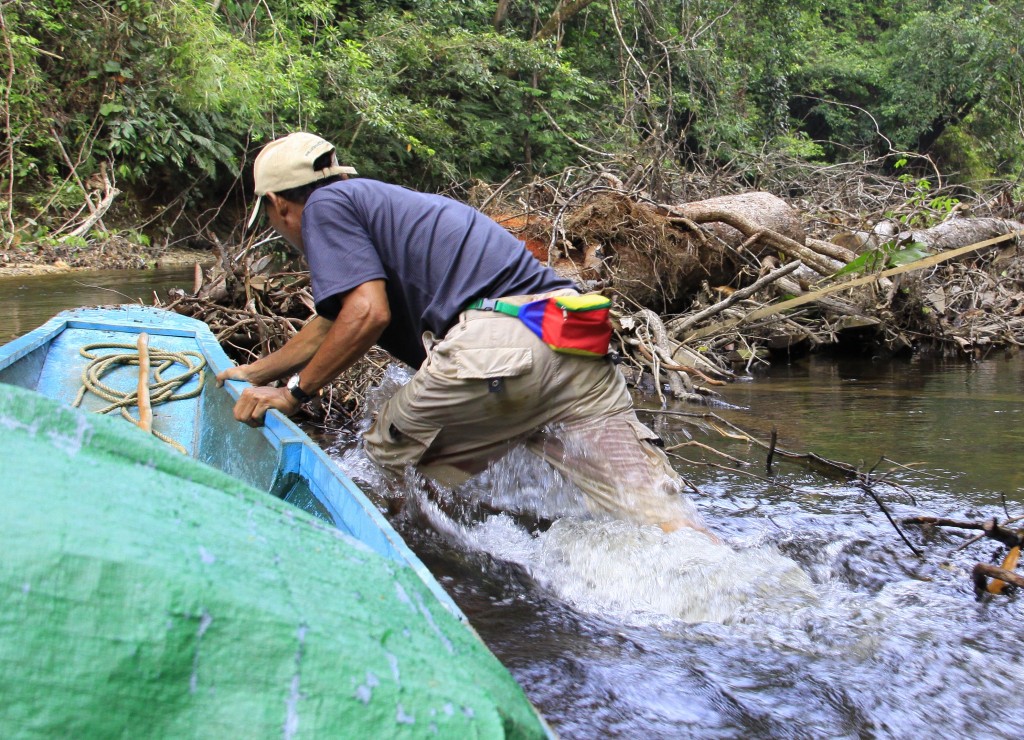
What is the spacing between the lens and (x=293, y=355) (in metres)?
3.20

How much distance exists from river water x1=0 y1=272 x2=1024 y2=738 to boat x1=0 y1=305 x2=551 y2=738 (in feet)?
3.70

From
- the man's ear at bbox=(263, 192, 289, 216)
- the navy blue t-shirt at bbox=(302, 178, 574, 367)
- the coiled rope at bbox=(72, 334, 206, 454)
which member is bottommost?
the coiled rope at bbox=(72, 334, 206, 454)

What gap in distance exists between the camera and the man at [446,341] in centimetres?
279

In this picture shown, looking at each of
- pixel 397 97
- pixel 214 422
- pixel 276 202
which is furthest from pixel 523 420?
pixel 397 97

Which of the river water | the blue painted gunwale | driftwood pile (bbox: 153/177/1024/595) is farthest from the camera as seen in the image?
driftwood pile (bbox: 153/177/1024/595)

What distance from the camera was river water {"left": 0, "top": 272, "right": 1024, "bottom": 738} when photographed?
7.68ft

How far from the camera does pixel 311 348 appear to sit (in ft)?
10.3

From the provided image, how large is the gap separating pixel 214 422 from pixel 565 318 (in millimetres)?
1880

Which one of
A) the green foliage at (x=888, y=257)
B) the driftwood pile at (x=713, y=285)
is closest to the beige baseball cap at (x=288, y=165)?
the driftwood pile at (x=713, y=285)

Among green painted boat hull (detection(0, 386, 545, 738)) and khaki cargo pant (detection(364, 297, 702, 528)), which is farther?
khaki cargo pant (detection(364, 297, 702, 528))

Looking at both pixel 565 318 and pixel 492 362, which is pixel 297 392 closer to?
pixel 492 362

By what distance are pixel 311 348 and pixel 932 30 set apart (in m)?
22.9

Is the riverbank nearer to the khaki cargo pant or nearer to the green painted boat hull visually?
the khaki cargo pant

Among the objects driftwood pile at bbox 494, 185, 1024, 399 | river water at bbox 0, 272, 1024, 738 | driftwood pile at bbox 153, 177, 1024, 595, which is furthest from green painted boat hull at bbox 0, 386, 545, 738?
driftwood pile at bbox 494, 185, 1024, 399
